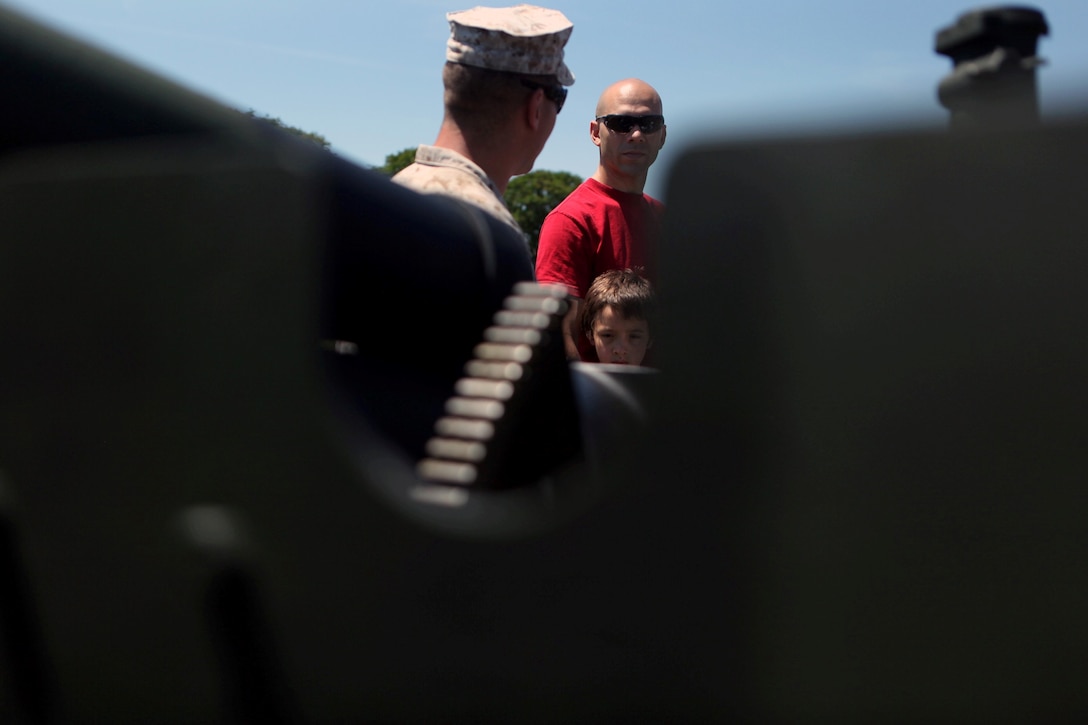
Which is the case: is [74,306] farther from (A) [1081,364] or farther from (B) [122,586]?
(A) [1081,364]

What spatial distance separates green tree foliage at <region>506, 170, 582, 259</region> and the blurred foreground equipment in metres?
64.3

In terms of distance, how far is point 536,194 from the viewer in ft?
225

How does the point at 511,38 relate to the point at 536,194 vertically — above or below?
above

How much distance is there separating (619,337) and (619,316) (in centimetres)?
10

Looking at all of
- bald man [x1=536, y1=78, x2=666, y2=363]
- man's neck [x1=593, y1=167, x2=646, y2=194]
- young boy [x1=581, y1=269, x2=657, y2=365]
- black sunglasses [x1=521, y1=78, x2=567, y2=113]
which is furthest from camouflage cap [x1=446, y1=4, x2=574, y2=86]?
man's neck [x1=593, y1=167, x2=646, y2=194]

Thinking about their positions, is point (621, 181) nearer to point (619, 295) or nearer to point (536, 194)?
point (619, 295)

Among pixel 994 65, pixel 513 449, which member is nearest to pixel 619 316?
pixel 513 449

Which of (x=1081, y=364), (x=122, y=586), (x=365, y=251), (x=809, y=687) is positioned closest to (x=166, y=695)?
(x=122, y=586)

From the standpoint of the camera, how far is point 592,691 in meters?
1.06

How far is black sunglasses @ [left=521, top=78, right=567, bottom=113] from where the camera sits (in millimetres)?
3115

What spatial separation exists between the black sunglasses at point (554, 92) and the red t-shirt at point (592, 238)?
3.55 feet

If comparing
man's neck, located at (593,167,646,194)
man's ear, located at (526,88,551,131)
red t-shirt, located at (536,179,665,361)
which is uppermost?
man's ear, located at (526,88,551,131)

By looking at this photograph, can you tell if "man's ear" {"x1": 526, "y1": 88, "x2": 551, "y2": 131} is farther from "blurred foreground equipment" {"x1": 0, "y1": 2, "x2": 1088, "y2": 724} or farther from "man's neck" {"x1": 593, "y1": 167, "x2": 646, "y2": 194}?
"blurred foreground equipment" {"x1": 0, "y1": 2, "x2": 1088, "y2": 724}

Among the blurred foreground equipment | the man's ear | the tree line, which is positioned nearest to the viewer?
the blurred foreground equipment
